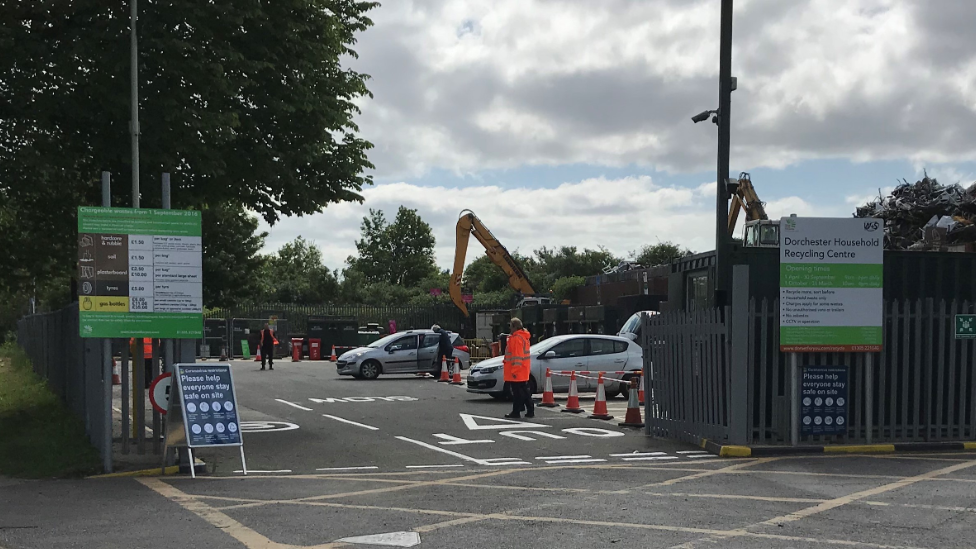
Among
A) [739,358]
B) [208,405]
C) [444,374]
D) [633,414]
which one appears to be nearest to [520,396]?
[633,414]

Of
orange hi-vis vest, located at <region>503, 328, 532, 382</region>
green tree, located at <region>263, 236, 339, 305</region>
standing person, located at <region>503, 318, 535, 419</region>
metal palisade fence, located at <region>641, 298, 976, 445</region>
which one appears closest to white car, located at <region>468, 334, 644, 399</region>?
standing person, located at <region>503, 318, 535, 419</region>

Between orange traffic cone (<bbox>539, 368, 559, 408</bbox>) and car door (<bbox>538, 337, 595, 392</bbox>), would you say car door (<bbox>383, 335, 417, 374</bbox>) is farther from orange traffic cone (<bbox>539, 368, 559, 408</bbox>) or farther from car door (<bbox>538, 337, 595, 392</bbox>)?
orange traffic cone (<bbox>539, 368, 559, 408</bbox>)

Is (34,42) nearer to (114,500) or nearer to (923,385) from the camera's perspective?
(114,500)

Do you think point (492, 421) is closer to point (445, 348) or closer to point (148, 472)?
point (148, 472)

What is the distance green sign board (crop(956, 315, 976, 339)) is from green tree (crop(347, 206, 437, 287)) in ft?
308

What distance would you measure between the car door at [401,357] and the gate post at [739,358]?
759 inches

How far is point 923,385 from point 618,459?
4.60 metres

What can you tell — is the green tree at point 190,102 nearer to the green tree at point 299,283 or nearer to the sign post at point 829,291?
the sign post at point 829,291

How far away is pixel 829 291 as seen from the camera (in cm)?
1384

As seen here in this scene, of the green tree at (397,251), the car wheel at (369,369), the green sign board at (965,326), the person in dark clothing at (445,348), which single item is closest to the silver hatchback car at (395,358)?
the car wheel at (369,369)

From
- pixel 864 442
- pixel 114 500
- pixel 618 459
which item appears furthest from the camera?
pixel 864 442

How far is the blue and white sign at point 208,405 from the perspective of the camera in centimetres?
1192

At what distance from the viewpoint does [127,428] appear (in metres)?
13.3

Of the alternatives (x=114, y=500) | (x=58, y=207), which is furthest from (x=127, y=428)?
(x=58, y=207)
